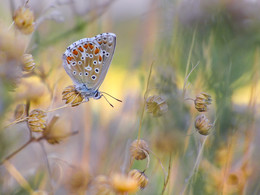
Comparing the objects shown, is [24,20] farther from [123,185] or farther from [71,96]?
[123,185]

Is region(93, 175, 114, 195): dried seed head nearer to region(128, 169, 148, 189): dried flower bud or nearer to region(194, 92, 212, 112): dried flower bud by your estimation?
region(128, 169, 148, 189): dried flower bud

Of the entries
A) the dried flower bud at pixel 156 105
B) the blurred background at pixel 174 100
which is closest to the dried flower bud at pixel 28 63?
the blurred background at pixel 174 100

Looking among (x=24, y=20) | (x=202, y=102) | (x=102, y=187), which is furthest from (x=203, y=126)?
(x=24, y=20)

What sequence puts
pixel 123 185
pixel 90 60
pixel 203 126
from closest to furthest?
pixel 123 185 → pixel 203 126 → pixel 90 60

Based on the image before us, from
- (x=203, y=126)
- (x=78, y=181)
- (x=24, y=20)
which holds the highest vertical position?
(x=24, y=20)

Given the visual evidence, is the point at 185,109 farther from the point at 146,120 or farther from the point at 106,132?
the point at 106,132

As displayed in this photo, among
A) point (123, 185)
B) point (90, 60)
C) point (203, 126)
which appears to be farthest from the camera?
point (90, 60)

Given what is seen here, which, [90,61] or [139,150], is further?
[90,61]

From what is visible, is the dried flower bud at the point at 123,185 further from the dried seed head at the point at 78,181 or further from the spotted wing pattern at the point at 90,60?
the spotted wing pattern at the point at 90,60
